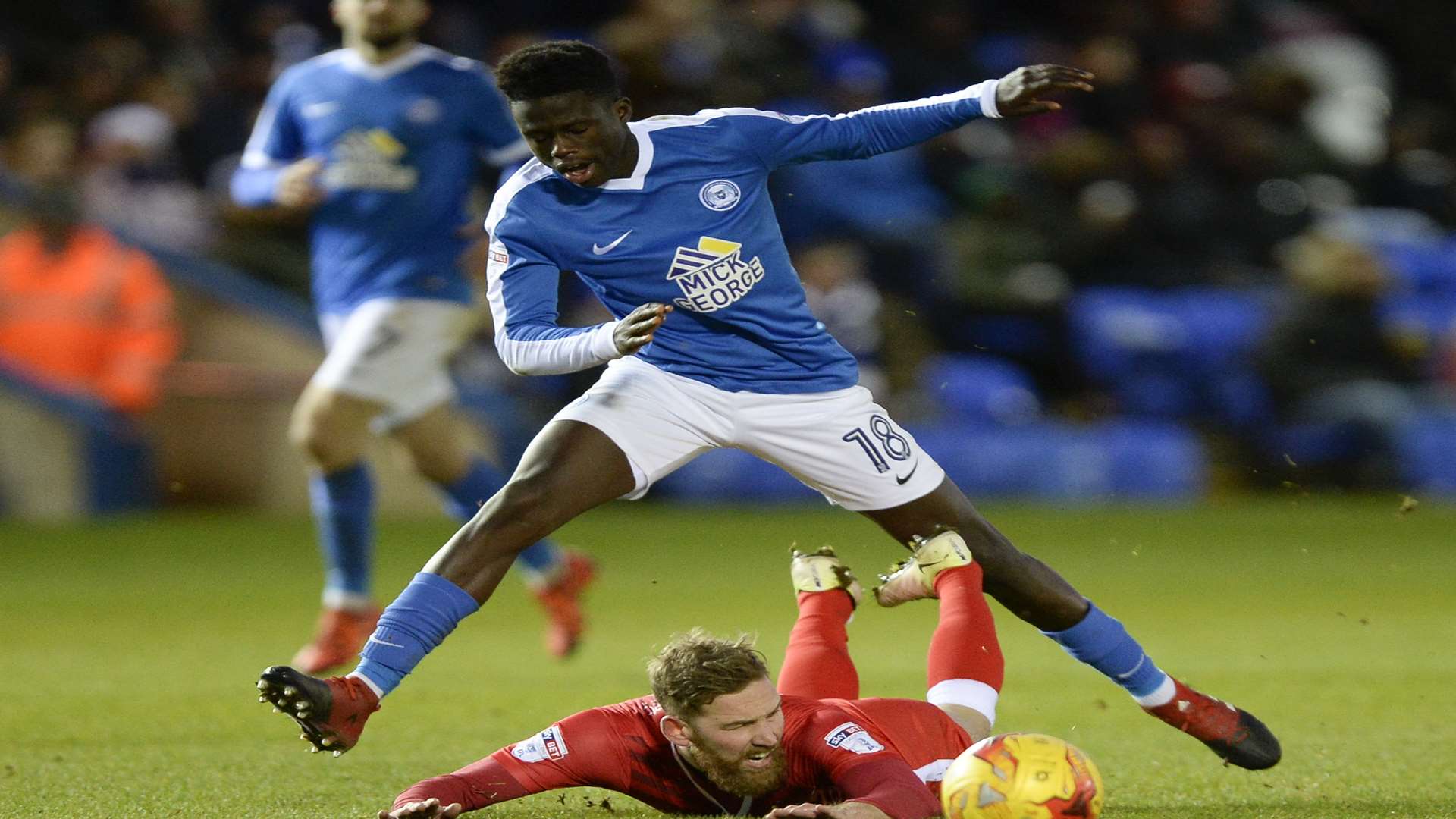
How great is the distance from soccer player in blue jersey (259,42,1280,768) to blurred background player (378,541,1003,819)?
0.39 feet

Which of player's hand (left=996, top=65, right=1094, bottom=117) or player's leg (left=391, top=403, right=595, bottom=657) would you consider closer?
player's hand (left=996, top=65, right=1094, bottom=117)

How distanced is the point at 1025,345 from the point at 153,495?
6267 mm

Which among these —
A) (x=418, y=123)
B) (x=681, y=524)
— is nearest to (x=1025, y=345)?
(x=681, y=524)

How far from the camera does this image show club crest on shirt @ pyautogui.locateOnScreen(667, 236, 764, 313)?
4.97 m

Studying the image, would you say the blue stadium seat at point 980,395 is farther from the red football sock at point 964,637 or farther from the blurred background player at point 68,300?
the red football sock at point 964,637

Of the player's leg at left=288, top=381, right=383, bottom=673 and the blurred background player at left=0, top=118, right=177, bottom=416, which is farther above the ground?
the player's leg at left=288, top=381, right=383, bottom=673

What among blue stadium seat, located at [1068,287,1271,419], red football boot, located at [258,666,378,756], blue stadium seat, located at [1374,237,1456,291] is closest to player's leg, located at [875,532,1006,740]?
red football boot, located at [258,666,378,756]

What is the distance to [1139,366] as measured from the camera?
571 inches

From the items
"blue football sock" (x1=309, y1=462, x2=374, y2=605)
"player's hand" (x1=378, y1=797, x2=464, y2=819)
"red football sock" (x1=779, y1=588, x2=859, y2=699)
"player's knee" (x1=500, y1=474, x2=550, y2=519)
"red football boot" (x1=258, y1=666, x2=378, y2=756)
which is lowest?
"blue football sock" (x1=309, y1=462, x2=374, y2=605)

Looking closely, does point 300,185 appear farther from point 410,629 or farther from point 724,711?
point 724,711

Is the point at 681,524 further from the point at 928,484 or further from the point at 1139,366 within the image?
the point at 928,484

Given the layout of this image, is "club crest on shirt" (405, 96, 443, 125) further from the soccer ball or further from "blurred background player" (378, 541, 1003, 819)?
the soccer ball

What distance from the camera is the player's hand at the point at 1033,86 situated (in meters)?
4.88

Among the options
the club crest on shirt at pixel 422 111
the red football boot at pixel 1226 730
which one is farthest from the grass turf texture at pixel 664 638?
the club crest on shirt at pixel 422 111
